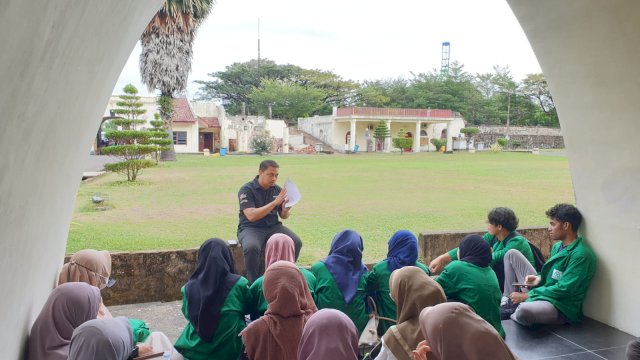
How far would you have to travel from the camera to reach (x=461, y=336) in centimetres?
187

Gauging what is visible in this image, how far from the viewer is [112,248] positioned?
6074 mm

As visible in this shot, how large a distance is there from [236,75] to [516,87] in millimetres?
21668

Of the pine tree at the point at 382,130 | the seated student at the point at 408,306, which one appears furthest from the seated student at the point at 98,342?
the pine tree at the point at 382,130

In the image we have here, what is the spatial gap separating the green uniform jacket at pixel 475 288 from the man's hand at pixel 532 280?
0.85 m

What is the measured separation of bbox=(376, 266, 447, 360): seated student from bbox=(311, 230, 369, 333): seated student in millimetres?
587

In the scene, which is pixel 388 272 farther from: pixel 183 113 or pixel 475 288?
pixel 183 113

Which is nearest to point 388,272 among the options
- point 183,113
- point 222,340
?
point 222,340

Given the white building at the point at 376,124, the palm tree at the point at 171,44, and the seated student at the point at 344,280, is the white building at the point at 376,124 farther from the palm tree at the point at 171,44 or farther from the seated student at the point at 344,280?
the seated student at the point at 344,280

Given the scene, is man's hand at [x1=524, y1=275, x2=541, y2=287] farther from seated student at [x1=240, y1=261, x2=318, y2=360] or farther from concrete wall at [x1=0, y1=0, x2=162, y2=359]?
concrete wall at [x1=0, y1=0, x2=162, y2=359]

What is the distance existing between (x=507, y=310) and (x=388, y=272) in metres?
1.23

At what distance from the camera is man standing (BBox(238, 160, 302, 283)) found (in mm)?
4234

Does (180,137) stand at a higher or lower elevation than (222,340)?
higher

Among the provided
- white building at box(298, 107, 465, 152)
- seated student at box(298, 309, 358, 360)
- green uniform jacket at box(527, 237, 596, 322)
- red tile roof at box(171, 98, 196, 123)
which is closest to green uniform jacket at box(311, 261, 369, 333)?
seated student at box(298, 309, 358, 360)

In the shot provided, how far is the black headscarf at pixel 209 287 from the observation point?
2639 millimetres
